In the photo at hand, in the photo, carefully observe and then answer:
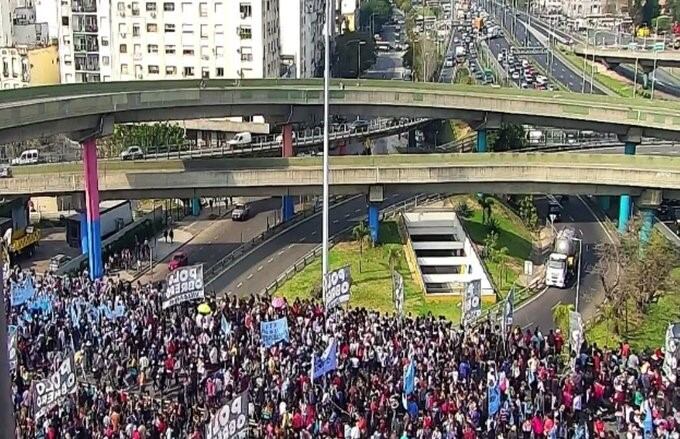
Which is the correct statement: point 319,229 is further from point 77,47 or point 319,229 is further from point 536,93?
point 77,47

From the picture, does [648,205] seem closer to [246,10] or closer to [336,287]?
[336,287]

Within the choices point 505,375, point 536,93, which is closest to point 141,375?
point 505,375

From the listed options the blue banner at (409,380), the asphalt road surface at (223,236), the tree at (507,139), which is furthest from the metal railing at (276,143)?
the blue banner at (409,380)

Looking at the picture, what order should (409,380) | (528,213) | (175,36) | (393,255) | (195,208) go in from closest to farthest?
(409,380) → (393,255) → (528,213) → (195,208) → (175,36)

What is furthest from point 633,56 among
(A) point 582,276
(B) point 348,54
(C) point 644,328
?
(C) point 644,328

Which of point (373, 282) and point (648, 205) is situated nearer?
point (373, 282)

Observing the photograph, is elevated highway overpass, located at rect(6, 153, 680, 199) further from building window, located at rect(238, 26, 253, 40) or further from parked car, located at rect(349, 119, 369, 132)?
building window, located at rect(238, 26, 253, 40)

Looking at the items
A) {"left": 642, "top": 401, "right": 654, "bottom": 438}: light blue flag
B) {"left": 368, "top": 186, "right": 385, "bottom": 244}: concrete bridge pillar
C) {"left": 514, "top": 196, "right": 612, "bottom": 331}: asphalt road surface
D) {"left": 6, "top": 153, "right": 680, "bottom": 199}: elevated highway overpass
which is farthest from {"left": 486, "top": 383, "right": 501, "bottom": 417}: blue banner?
{"left": 368, "top": 186, "right": 385, "bottom": 244}: concrete bridge pillar
